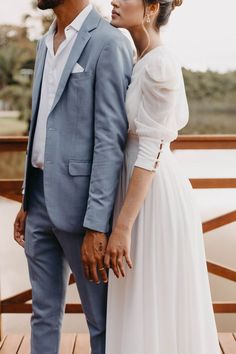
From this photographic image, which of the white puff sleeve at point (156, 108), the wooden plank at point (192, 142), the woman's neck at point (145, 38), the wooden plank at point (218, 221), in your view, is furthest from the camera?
the wooden plank at point (218, 221)

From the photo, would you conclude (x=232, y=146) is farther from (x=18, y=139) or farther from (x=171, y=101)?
(x=171, y=101)

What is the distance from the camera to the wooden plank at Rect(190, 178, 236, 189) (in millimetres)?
2633

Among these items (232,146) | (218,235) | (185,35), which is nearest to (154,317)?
(232,146)

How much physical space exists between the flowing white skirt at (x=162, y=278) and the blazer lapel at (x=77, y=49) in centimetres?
25

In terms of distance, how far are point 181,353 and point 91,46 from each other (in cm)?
92

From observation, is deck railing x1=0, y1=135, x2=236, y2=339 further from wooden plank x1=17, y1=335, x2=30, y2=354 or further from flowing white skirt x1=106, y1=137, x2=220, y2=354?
flowing white skirt x1=106, y1=137, x2=220, y2=354

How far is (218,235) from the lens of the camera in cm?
666

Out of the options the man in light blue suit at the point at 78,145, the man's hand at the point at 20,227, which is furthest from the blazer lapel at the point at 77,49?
the man's hand at the point at 20,227

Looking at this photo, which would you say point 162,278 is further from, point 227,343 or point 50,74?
point 227,343

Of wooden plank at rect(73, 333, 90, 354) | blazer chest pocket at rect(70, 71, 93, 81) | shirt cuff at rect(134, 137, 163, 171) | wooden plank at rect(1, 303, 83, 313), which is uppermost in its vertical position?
blazer chest pocket at rect(70, 71, 93, 81)

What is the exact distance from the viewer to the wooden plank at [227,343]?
2.64 m

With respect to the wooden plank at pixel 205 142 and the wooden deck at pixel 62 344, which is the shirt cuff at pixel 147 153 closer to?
the wooden plank at pixel 205 142

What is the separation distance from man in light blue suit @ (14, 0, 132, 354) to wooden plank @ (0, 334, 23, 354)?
0.99 m

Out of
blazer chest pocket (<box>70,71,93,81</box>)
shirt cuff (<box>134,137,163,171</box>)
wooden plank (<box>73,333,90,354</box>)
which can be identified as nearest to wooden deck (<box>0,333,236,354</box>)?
wooden plank (<box>73,333,90,354</box>)
